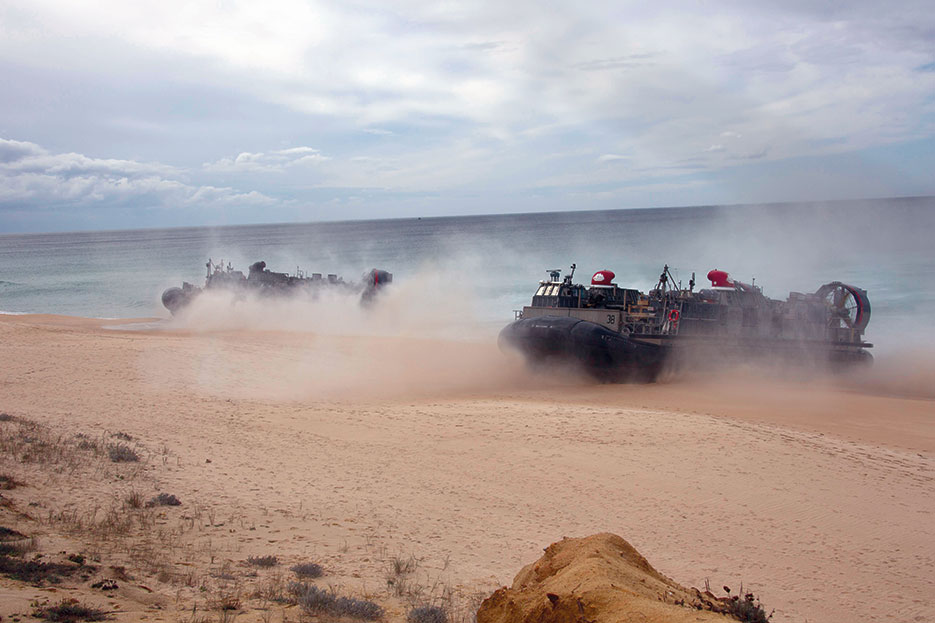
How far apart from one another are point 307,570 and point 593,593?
274cm

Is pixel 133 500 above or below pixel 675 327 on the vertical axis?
below

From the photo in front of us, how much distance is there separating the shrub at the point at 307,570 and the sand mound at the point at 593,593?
1869 millimetres

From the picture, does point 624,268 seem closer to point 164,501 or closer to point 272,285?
point 272,285

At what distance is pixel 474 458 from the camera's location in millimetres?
9758

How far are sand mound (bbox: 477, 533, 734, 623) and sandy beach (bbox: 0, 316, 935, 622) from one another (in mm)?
1031

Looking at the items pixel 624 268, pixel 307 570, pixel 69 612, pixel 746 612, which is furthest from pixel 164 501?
pixel 624 268

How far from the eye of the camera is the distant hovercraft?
2803 cm

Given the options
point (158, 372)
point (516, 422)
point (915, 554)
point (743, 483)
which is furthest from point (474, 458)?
point (158, 372)

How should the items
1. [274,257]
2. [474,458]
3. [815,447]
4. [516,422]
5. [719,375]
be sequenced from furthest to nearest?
[274,257], [719,375], [516,422], [815,447], [474,458]

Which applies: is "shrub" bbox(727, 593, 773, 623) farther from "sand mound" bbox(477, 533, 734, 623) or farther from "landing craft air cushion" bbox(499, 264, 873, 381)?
"landing craft air cushion" bbox(499, 264, 873, 381)

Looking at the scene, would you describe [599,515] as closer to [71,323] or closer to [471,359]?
[471,359]

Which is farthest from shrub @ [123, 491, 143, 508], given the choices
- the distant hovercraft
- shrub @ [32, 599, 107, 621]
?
the distant hovercraft

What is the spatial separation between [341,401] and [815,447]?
335 inches

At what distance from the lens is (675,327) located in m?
17.8
